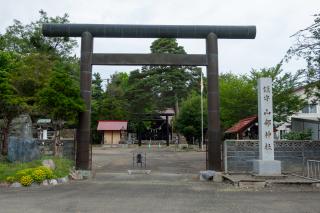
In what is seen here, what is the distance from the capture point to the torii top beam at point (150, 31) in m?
17.6

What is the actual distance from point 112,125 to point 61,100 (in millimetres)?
40783

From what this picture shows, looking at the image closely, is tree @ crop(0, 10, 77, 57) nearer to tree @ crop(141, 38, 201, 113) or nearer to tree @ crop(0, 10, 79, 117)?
tree @ crop(0, 10, 79, 117)

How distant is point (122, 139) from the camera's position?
6009 cm

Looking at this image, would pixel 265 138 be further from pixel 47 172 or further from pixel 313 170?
pixel 47 172

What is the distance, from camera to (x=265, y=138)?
53.6 feet

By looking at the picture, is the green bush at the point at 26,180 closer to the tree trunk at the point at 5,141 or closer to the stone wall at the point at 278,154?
the tree trunk at the point at 5,141

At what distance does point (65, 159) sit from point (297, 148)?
10964mm

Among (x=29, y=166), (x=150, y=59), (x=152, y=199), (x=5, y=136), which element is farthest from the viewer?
(x=5, y=136)

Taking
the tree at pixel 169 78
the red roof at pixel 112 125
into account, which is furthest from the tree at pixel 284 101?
the red roof at pixel 112 125

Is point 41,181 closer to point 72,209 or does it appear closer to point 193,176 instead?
point 72,209

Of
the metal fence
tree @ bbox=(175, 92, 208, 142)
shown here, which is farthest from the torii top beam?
tree @ bbox=(175, 92, 208, 142)

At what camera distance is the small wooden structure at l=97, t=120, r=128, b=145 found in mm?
57125

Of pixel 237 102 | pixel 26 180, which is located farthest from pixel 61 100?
pixel 237 102

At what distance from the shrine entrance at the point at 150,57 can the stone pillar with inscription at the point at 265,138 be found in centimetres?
195
